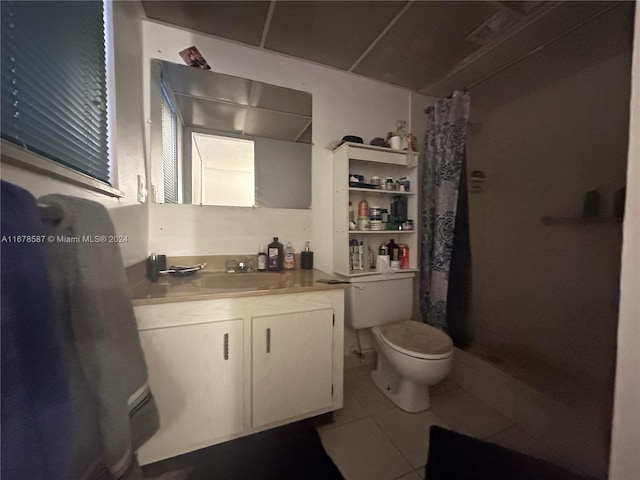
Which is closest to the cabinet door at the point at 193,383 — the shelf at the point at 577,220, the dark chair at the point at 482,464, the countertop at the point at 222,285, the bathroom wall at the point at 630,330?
the countertop at the point at 222,285

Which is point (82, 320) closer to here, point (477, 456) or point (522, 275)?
point (477, 456)

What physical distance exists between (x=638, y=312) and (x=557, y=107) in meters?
1.71

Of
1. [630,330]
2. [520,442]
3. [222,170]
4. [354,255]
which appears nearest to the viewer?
[630,330]

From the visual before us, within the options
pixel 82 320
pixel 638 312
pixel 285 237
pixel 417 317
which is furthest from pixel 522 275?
pixel 82 320

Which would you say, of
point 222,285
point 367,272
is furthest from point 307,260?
point 222,285

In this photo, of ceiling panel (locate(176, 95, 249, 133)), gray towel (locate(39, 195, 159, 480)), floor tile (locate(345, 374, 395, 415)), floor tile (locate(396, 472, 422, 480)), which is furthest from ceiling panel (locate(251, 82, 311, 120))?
floor tile (locate(396, 472, 422, 480))

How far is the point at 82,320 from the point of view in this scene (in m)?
0.45

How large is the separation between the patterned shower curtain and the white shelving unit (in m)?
0.09

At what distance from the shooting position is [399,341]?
3.90 feet

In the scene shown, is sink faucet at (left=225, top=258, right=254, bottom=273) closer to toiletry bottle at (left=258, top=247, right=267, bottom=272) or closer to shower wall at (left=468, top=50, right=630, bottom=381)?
toiletry bottle at (left=258, top=247, right=267, bottom=272)

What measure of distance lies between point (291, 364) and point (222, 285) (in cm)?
51

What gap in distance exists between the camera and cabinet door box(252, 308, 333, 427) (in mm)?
931

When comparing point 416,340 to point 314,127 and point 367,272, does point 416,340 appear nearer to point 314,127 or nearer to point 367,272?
point 367,272

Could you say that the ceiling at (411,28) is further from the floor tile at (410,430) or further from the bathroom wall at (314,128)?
the floor tile at (410,430)
